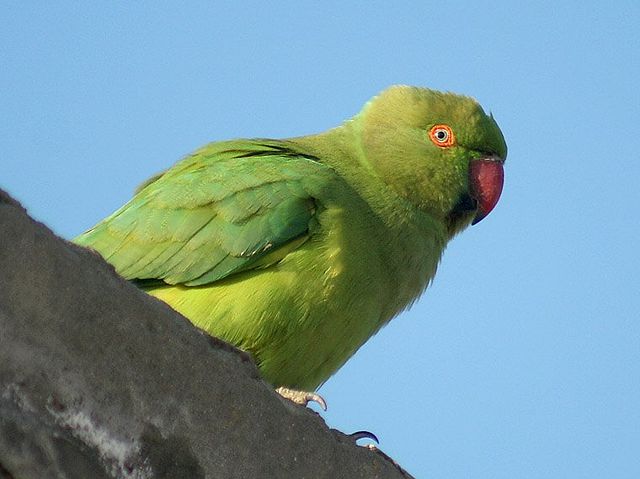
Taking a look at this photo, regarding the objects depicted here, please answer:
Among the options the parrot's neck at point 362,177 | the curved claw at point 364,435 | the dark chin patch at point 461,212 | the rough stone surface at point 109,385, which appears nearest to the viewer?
the rough stone surface at point 109,385

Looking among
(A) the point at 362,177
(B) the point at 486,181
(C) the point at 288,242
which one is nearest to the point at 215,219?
(C) the point at 288,242

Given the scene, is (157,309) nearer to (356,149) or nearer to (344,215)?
(344,215)

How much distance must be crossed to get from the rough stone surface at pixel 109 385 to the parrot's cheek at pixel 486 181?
160 inches

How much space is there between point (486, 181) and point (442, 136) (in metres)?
0.45

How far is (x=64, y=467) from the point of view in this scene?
2410 mm

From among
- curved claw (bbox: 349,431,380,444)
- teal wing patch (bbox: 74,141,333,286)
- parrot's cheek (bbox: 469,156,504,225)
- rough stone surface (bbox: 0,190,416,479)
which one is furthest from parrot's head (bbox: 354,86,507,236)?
rough stone surface (bbox: 0,190,416,479)

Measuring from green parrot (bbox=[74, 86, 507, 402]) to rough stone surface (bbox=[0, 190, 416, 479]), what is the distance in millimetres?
2282

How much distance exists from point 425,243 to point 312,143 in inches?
40.8

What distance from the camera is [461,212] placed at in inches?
268

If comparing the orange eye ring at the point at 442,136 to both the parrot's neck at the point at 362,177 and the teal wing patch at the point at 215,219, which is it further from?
the teal wing patch at the point at 215,219

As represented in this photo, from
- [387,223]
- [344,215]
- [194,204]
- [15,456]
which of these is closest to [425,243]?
[387,223]

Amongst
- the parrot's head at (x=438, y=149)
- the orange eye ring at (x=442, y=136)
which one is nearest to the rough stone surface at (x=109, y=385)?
the parrot's head at (x=438, y=149)

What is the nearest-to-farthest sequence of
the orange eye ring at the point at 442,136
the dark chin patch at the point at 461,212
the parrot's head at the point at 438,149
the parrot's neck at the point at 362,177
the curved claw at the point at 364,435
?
the curved claw at the point at 364,435 → the parrot's neck at the point at 362,177 → the parrot's head at the point at 438,149 → the dark chin patch at the point at 461,212 → the orange eye ring at the point at 442,136

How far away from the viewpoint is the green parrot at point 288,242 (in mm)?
5383
